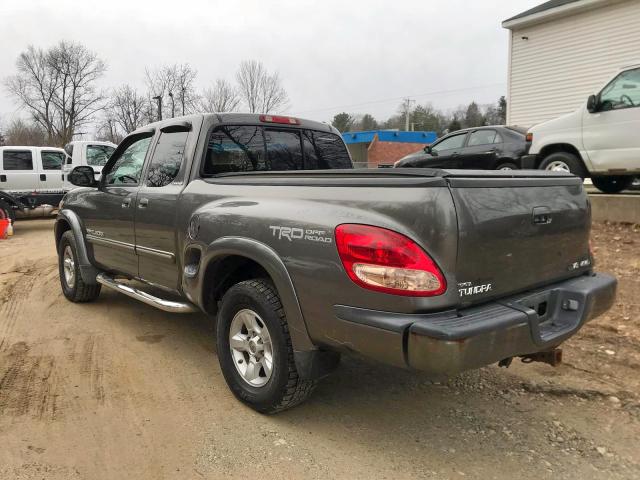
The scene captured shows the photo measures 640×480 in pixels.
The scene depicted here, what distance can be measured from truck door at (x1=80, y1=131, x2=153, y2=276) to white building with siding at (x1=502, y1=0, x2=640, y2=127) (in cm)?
1475

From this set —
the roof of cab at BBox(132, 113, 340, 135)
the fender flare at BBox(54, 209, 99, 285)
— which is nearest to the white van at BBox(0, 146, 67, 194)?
the fender flare at BBox(54, 209, 99, 285)

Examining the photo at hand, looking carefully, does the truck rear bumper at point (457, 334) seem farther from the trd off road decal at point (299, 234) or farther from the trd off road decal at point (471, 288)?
the trd off road decal at point (299, 234)

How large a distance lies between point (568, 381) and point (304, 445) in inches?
81.0

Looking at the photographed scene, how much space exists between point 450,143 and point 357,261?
9.59 metres

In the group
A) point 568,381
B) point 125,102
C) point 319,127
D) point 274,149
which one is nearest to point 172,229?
point 274,149

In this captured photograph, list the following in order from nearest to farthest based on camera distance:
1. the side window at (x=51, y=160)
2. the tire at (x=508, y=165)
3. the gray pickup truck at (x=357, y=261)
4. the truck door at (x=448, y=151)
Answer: the gray pickup truck at (x=357, y=261)
the tire at (x=508, y=165)
the truck door at (x=448, y=151)
the side window at (x=51, y=160)

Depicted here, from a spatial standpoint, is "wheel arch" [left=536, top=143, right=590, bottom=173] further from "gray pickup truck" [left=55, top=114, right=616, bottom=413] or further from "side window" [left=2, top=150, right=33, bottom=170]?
"side window" [left=2, top=150, right=33, bottom=170]

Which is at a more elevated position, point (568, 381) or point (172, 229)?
point (172, 229)

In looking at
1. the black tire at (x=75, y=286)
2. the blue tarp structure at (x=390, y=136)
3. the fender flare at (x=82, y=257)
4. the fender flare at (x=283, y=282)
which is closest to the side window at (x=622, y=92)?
the fender flare at (x=283, y=282)

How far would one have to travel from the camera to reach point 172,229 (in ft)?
12.8

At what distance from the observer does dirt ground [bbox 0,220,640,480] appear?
9.05 feet

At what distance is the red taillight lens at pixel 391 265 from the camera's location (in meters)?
2.38

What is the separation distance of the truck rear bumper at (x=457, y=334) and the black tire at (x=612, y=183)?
21.0 feet

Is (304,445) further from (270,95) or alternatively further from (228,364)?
(270,95)
